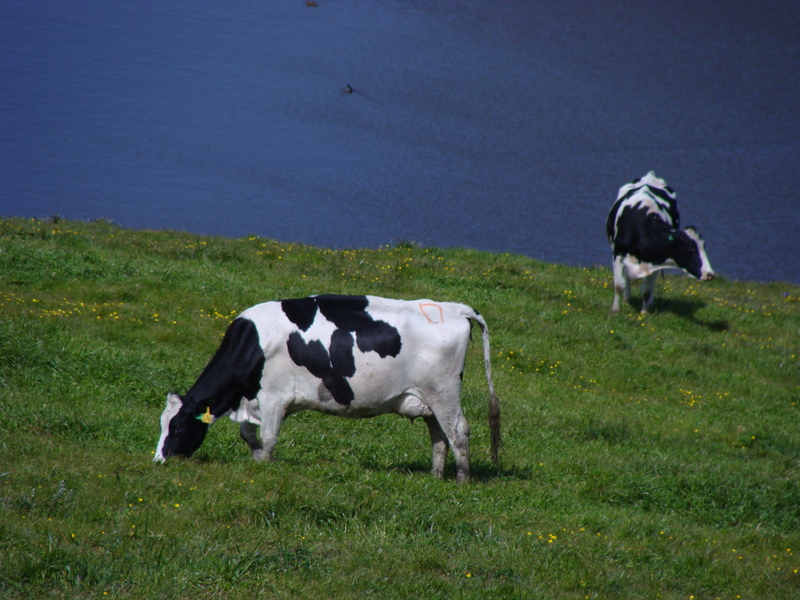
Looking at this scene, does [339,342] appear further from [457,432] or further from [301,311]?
[457,432]

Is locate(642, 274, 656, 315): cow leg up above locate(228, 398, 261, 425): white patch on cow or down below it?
above

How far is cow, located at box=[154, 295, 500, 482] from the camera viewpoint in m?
9.41

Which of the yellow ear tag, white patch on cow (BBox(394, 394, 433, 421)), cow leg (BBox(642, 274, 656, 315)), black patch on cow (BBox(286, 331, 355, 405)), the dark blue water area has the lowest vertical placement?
the yellow ear tag

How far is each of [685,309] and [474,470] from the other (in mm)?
12172

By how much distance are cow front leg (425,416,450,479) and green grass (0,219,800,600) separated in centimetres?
26

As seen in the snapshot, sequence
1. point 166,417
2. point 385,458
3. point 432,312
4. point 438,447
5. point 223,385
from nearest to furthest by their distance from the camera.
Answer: point 166,417 < point 223,385 < point 432,312 < point 438,447 < point 385,458

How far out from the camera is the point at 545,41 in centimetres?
7181

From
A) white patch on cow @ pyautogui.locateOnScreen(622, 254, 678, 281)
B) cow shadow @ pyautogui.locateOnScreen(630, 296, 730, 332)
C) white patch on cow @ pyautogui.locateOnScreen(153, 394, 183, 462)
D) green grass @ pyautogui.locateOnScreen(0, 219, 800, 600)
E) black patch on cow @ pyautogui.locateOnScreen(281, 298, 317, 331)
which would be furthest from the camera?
white patch on cow @ pyautogui.locateOnScreen(622, 254, 678, 281)

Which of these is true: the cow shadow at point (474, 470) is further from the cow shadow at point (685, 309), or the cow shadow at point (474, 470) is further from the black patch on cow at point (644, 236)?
the black patch on cow at point (644, 236)

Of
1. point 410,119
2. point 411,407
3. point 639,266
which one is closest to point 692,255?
point 639,266

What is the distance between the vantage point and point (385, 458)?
1063 cm

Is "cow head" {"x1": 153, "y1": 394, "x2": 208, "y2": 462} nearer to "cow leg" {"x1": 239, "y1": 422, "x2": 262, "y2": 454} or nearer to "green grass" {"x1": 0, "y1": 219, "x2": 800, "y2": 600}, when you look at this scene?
"green grass" {"x1": 0, "y1": 219, "x2": 800, "y2": 600}

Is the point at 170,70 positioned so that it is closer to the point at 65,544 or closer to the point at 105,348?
the point at 105,348

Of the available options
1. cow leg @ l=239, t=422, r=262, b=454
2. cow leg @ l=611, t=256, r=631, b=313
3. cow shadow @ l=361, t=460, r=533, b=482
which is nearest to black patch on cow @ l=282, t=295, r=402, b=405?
cow leg @ l=239, t=422, r=262, b=454
